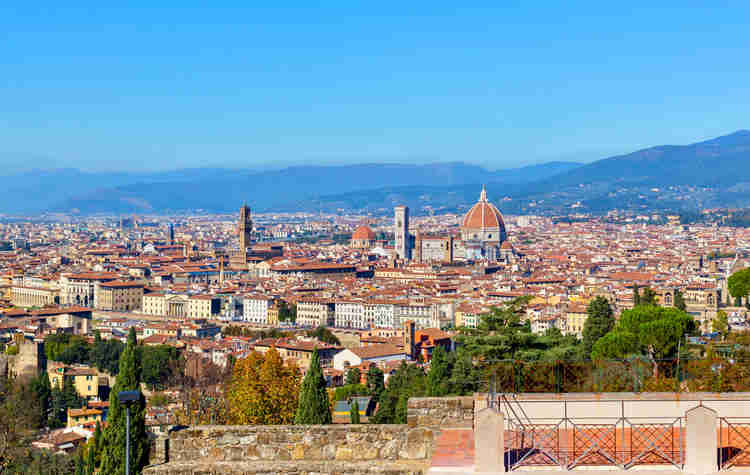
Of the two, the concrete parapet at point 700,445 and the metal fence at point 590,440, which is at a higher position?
the concrete parapet at point 700,445

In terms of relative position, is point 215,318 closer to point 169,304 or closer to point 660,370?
point 169,304

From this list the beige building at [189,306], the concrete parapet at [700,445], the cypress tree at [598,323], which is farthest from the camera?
the beige building at [189,306]

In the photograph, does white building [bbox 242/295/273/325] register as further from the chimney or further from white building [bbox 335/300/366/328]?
the chimney

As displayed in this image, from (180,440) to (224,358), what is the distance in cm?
3000

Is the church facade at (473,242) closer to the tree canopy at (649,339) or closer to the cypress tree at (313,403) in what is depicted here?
the tree canopy at (649,339)

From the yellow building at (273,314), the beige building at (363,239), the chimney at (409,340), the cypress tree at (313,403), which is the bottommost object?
the yellow building at (273,314)

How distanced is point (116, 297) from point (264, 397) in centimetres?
4930

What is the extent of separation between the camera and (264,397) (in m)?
15.8

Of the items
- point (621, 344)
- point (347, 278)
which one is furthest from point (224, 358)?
point (347, 278)

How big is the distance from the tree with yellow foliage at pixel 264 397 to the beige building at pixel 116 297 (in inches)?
1852

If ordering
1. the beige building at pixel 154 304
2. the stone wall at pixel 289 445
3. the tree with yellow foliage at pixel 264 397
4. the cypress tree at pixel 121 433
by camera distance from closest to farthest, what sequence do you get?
the stone wall at pixel 289 445, the cypress tree at pixel 121 433, the tree with yellow foliage at pixel 264 397, the beige building at pixel 154 304

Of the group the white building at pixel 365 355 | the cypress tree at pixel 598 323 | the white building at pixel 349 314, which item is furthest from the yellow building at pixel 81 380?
the white building at pixel 349 314

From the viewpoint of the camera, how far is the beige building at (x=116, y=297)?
6278 centimetres

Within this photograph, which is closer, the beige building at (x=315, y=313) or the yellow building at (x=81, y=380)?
the yellow building at (x=81, y=380)
